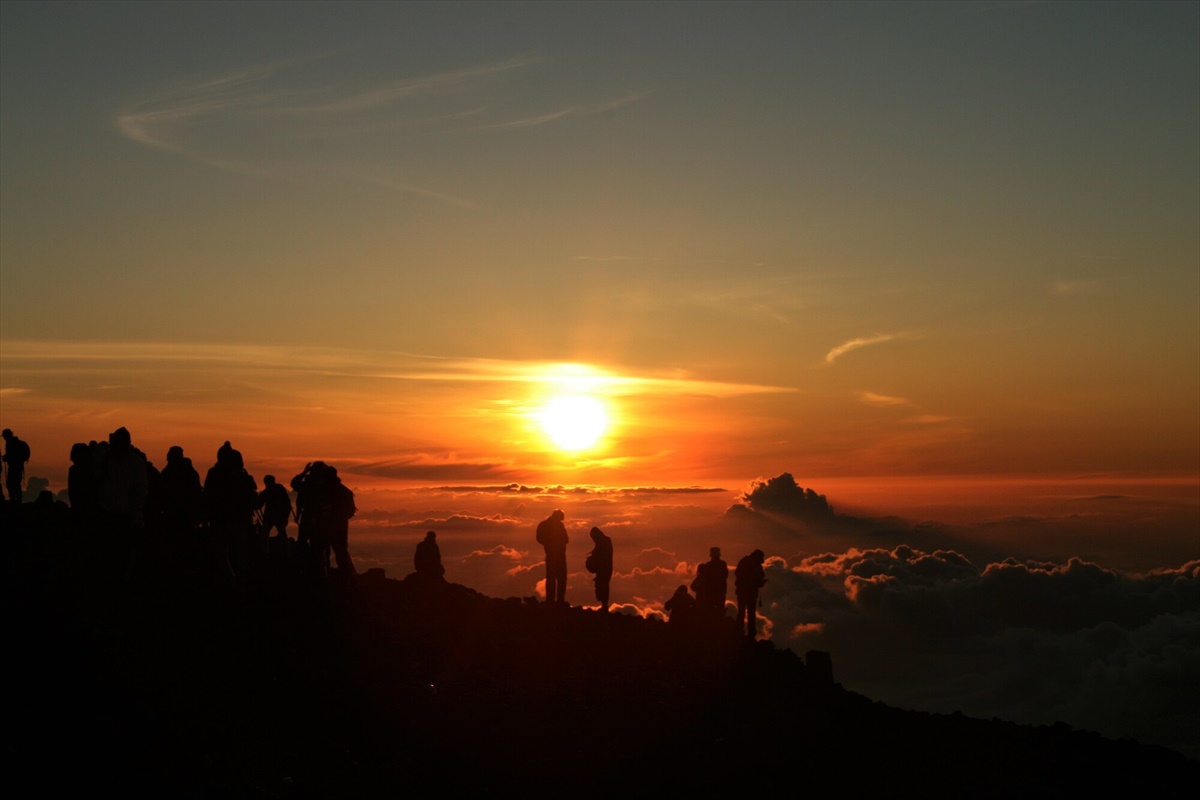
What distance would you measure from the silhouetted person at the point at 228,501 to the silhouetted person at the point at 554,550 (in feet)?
29.9

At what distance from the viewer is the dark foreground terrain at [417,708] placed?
17.1 meters

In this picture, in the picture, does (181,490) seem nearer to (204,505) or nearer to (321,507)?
(204,505)

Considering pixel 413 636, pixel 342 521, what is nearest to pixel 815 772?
pixel 413 636

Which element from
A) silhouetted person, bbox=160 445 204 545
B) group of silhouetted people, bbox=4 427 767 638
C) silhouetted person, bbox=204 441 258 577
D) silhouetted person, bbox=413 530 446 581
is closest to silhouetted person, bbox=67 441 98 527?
group of silhouetted people, bbox=4 427 767 638

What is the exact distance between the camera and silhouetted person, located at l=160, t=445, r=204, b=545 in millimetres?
24484

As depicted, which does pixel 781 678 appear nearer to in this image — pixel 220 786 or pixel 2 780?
pixel 220 786

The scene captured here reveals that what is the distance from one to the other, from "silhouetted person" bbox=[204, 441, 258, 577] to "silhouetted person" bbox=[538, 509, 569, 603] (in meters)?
9.13

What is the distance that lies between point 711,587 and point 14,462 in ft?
A: 60.1

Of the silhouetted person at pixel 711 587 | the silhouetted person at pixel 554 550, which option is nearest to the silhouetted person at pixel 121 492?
the silhouetted person at pixel 554 550

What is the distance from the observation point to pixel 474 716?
22.8 metres

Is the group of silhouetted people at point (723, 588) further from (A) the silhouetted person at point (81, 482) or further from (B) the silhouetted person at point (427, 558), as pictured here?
(A) the silhouetted person at point (81, 482)

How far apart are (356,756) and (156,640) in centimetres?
408

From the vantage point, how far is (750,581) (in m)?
32.7

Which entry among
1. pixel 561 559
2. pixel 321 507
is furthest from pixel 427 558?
pixel 321 507
